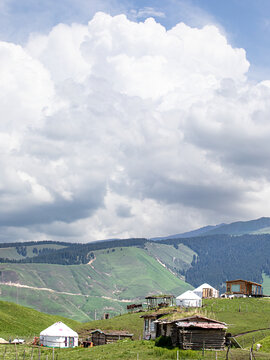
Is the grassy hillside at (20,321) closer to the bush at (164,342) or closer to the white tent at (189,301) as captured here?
the white tent at (189,301)

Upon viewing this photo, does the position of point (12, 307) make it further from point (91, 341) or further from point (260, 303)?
point (260, 303)

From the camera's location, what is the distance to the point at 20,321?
5851 inches

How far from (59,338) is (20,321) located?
5139 centimetres

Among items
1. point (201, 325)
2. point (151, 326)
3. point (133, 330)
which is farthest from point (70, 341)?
point (201, 325)

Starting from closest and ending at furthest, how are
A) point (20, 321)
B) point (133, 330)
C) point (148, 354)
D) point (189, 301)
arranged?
point (148, 354) < point (133, 330) < point (189, 301) < point (20, 321)

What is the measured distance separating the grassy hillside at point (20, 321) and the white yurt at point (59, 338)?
22.0 m

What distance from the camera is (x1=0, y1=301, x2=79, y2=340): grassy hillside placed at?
134m

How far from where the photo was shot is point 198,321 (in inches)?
2564

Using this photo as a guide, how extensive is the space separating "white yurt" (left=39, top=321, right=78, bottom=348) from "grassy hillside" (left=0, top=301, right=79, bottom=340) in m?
22.0

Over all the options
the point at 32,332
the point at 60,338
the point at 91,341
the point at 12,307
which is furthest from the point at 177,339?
the point at 12,307

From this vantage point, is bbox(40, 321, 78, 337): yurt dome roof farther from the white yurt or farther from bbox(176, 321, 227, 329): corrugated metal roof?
bbox(176, 321, 227, 329): corrugated metal roof

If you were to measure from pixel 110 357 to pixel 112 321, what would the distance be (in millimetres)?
59787

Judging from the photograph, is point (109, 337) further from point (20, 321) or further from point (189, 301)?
point (20, 321)

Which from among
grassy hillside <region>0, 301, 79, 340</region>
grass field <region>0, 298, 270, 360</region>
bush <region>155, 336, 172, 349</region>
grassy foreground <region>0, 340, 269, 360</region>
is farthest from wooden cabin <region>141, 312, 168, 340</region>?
grassy hillside <region>0, 301, 79, 340</region>
